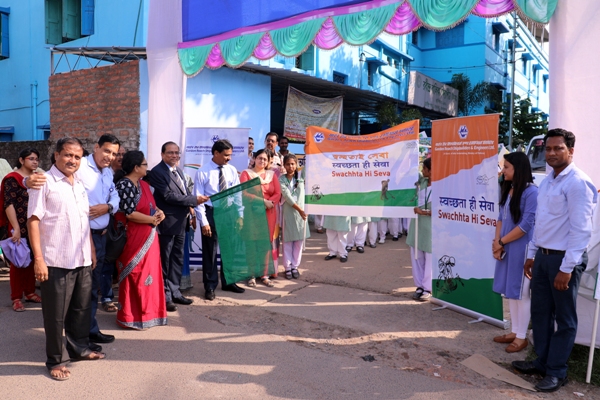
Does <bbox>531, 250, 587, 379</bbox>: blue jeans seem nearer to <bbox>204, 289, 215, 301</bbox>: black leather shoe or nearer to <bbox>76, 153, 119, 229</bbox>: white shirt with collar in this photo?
<bbox>204, 289, 215, 301</bbox>: black leather shoe

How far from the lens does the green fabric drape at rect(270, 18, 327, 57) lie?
5.30 meters

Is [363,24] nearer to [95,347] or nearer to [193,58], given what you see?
[193,58]

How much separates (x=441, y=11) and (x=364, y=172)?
2.17 m

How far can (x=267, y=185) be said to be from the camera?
641 cm

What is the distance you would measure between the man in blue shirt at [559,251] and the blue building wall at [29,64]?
10.8 meters

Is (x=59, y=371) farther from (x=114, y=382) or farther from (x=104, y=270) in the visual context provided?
(x=104, y=270)

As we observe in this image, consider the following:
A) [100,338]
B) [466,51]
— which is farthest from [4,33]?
[466,51]

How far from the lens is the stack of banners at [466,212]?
183 inches

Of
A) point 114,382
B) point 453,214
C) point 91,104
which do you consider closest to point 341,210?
point 453,214

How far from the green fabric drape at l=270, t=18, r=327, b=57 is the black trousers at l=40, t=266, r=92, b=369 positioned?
3.16 meters

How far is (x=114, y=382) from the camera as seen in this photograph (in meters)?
3.46

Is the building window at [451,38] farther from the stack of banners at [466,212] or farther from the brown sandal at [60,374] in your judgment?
the brown sandal at [60,374]

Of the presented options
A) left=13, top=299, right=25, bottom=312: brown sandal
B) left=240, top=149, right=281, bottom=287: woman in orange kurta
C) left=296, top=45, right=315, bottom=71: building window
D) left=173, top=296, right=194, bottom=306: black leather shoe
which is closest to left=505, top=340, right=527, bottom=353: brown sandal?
left=240, top=149, right=281, bottom=287: woman in orange kurta

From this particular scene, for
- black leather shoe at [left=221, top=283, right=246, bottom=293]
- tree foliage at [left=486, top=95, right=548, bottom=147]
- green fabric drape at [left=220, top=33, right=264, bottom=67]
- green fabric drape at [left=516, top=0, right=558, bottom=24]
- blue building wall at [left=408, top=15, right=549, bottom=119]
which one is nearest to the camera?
green fabric drape at [left=516, top=0, right=558, bottom=24]
